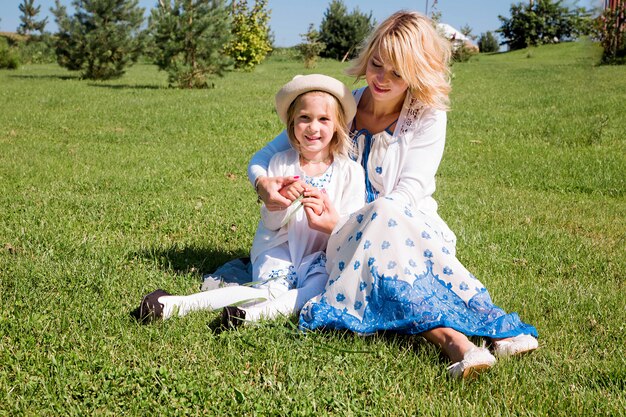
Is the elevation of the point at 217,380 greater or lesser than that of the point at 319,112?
lesser

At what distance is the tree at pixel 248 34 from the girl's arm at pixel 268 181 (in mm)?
24748

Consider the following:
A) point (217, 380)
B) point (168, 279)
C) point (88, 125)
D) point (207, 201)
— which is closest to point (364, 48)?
point (168, 279)

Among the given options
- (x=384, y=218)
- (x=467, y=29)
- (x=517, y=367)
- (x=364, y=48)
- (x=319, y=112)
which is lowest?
(x=517, y=367)

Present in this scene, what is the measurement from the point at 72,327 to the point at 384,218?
169 centimetres

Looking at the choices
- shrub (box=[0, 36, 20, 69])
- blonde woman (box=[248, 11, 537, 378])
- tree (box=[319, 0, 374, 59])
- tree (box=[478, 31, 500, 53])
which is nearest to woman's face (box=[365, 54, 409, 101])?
blonde woman (box=[248, 11, 537, 378])

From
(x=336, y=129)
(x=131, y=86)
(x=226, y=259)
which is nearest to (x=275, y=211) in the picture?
(x=336, y=129)

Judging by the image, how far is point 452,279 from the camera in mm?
3299

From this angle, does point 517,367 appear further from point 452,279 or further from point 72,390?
point 72,390

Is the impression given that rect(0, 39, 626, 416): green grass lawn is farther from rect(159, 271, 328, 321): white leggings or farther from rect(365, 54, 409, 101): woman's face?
rect(365, 54, 409, 101): woman's face

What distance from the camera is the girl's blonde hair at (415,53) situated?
3723mm

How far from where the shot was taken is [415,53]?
374 cm

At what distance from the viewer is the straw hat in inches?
152

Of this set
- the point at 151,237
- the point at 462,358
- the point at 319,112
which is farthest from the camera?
the point at 151,237

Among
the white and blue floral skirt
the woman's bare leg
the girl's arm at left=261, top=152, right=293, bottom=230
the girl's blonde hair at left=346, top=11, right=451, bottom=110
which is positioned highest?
the girl's blonde hair at left=346, top=11, right=451, bottom=110
